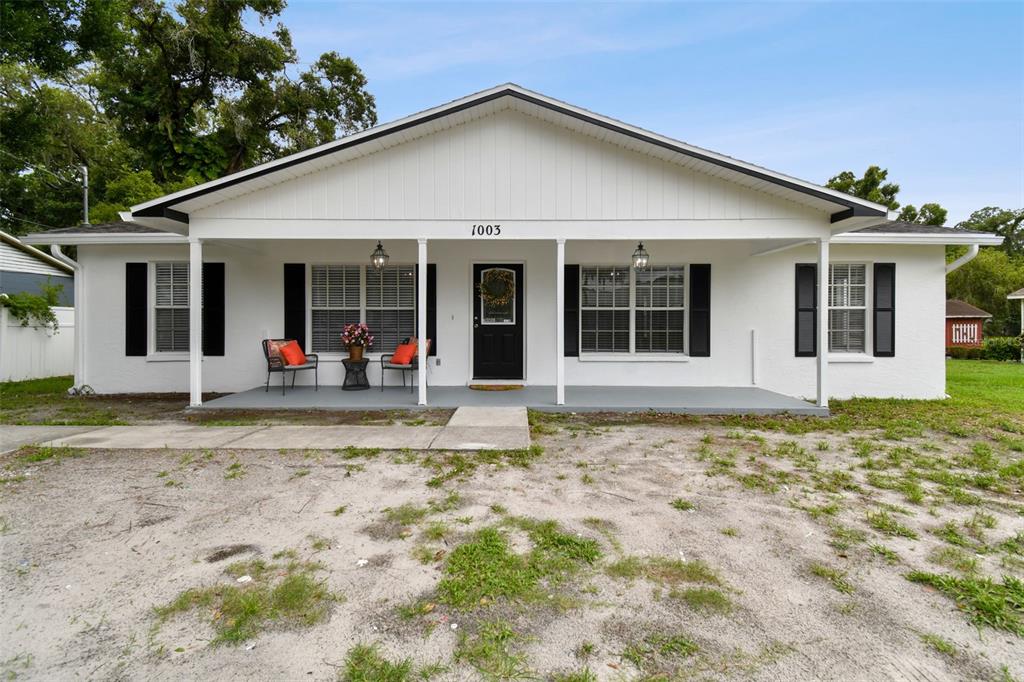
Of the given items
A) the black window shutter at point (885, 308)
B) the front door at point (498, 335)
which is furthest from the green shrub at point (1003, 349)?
the front door at point (498, 335)

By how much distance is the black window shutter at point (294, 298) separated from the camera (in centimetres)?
809

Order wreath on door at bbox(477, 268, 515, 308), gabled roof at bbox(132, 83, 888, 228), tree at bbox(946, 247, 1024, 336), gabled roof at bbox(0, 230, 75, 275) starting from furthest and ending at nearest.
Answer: tree at bbox(946, 247, 1024, 336)
gabled roof at bbox(0, 230, 75, 275)
wreath on door at bbox(477, 268, 515, 308)
gabled roof at bbox(132, 83, 888, 228)

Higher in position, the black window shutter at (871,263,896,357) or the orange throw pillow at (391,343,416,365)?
the black window shutter at (871,263,896,357)

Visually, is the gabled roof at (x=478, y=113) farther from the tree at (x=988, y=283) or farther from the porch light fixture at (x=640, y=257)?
the tree at (x=988, y=283)

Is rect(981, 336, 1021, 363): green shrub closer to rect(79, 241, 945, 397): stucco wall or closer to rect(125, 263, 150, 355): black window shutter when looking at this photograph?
rect(79, 241, 945, 397): stucco wall

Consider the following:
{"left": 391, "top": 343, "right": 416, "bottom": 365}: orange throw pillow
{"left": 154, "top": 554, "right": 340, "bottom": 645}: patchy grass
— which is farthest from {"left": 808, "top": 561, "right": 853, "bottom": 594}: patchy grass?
{"left": 391, "top": 343, "right": 416, "bottom": 365}: orange throw pillow

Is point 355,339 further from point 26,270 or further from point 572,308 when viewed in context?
point 26,270

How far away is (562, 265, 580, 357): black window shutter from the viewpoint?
26.4 ft

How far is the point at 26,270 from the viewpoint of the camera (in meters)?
12.3

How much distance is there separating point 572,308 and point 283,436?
4.83 metres

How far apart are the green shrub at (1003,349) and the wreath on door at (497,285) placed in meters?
19.6

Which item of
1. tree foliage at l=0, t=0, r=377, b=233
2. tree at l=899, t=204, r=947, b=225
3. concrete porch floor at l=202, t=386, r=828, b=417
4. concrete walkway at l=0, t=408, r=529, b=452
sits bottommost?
concrete walkway at l=0, t=408, r=529, b=452

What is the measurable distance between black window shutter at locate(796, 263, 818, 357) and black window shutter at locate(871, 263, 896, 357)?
98 centimetres

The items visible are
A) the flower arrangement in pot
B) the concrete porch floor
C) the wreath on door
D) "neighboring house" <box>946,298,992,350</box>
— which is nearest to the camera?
the concrete porch floor
